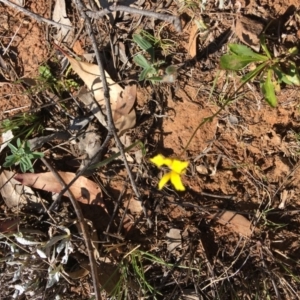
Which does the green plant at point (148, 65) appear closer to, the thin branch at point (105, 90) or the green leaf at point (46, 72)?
the thin branch at point (105, 90)

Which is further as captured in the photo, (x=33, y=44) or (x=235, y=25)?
(x=33, y=44)

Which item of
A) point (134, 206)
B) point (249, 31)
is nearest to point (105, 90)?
point (134, 206)

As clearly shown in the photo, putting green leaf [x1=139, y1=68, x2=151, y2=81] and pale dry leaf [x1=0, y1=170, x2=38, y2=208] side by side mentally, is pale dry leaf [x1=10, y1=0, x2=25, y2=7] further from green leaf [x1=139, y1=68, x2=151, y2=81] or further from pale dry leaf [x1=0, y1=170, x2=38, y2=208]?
pale dry leaf [x1=0, y1=170, x2=38, y2=208]

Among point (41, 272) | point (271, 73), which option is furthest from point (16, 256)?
point (271, 73)

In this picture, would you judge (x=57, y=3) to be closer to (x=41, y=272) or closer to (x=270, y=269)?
(x=41, y=272)

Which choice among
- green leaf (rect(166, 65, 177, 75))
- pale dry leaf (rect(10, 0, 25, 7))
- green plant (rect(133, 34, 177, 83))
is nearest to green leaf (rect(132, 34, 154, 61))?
green plant (rect(133, 34, 177, 83))

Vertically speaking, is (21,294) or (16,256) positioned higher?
(16,256)
